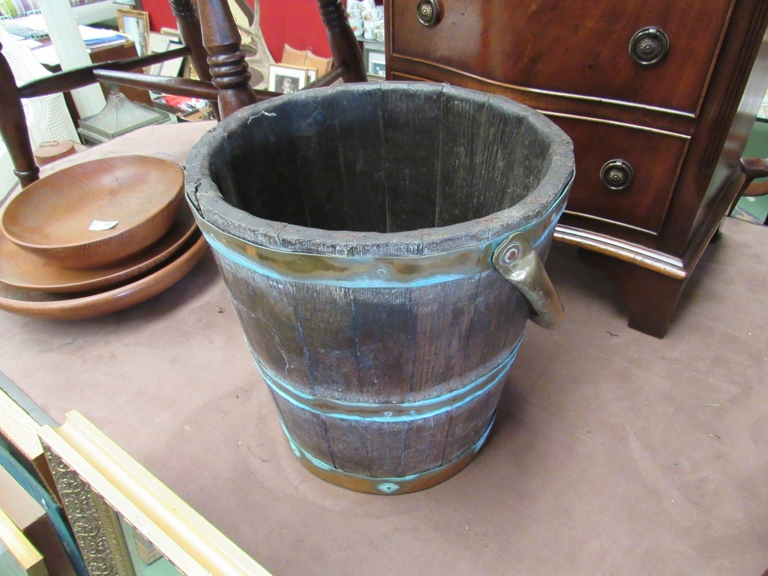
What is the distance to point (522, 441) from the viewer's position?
1.02m

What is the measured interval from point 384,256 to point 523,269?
173mm

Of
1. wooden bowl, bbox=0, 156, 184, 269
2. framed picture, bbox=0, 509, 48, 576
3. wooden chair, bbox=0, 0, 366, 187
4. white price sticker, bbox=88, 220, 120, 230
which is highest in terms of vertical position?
wooden chair, bbox=0, 0, 366, 187

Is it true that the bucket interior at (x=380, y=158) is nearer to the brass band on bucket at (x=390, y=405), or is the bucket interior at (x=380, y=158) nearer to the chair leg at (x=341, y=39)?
the brass band on bucket at (x=390, y=405)

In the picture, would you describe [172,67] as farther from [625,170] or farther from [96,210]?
[625,170]

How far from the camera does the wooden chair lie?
1.14 metres

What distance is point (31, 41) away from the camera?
296 cm

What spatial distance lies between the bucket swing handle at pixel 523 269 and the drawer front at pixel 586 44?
55 centimetres

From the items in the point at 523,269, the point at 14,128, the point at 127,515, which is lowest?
the point at 127,515

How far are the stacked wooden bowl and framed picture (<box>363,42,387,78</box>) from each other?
3.73 feet

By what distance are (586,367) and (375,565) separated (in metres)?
0.61

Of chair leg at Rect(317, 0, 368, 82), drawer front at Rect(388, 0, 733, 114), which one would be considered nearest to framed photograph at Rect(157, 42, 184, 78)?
chair leg at Rect(317, 0, 368, 82)

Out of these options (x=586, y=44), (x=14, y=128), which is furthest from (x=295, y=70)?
(x=586, y=44)

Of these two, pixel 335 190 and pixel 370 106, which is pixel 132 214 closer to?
pixel 335 190

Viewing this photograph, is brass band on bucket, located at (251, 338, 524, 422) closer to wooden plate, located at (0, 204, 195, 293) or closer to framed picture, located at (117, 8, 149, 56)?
wooden plate, located at (0, 204, 195, 293)
